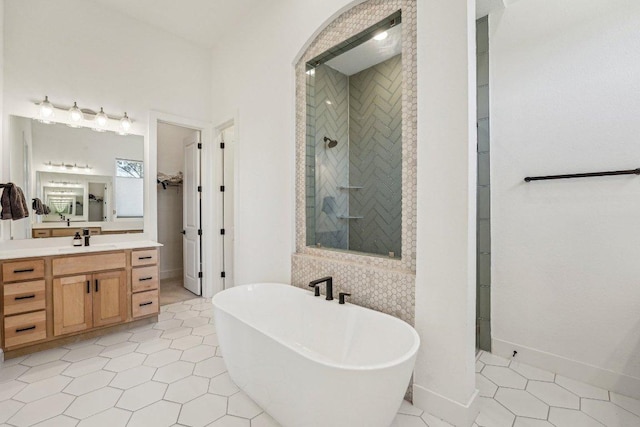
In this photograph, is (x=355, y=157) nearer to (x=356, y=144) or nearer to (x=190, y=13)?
(x=356, y=144)

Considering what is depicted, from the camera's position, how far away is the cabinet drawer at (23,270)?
2.30 metres

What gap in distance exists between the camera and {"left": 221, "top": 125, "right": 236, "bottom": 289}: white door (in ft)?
13.1

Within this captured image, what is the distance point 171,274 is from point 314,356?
442cm

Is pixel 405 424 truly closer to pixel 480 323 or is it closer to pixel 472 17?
pixel 480 323

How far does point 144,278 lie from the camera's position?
3006 mm

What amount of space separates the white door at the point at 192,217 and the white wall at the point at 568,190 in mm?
3563

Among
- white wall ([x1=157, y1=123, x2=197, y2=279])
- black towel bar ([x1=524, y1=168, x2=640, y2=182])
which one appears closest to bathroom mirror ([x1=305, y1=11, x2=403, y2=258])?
black towel bar ([x1=524, y1=168, x2=640, y2=182])

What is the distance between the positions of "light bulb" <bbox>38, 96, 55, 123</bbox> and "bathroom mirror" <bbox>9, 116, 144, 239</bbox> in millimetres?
58

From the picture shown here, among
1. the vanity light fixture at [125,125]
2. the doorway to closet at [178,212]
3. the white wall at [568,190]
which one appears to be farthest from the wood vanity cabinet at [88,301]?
the white wall at [568,190]

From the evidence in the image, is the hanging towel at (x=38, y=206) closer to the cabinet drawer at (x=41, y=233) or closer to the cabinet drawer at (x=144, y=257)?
the cabinet drawer at (x=41, y=233)

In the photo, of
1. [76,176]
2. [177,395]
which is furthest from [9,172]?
[177,395]

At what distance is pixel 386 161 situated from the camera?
2658 mm

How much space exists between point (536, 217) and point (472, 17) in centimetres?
151

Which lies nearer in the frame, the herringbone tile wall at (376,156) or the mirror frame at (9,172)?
the herringbone tile wall at (376,156)
